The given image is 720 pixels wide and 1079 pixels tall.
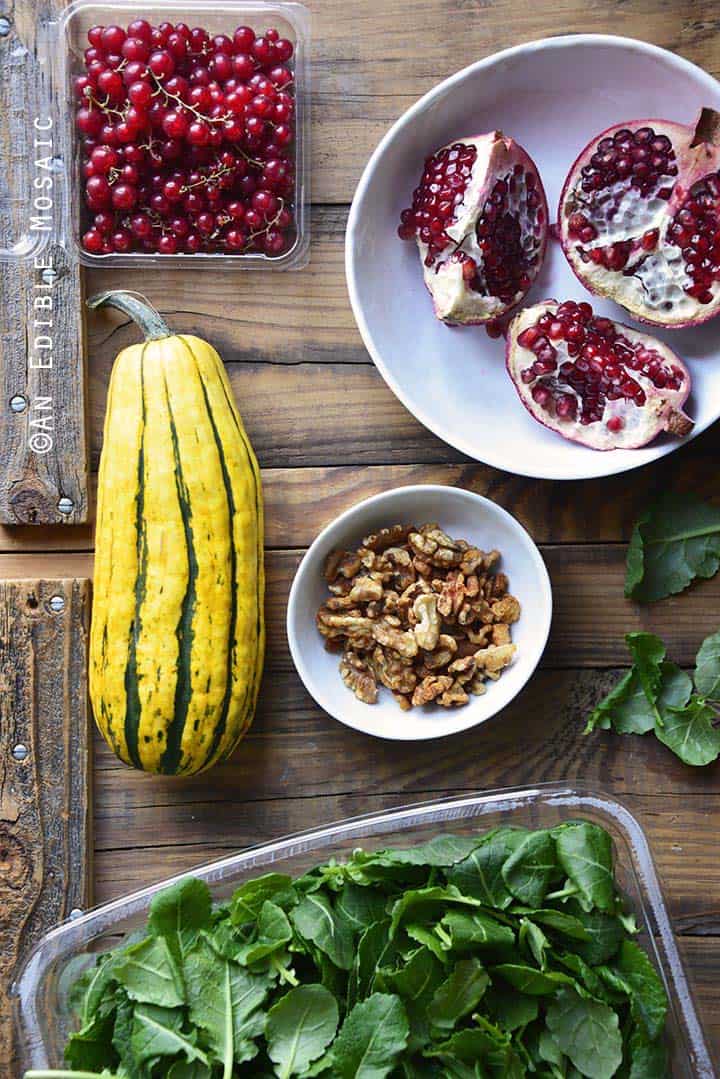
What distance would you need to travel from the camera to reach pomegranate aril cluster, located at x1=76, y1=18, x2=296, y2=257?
1110 mm

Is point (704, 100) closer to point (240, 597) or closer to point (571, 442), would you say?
point (571, 442)

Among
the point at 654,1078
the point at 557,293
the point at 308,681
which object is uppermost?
the point at 557,293

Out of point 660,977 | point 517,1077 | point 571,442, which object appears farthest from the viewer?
point 571,442

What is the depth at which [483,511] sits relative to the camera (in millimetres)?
1194

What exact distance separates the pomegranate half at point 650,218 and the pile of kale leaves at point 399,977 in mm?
553

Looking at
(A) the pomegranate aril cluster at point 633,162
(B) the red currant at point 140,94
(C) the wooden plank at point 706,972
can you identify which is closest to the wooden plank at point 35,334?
(B) the red currant at point 140,94

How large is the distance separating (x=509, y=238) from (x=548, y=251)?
0.27 feet

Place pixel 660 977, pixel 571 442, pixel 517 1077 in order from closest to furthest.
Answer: pixel 517 1077, pixel 660 977, pixel 571 442

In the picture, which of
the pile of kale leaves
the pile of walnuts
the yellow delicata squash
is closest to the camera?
the pile of kale leaves

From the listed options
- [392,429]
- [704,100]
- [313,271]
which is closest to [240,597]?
[392,429]

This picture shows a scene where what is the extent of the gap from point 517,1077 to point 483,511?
0.56 m

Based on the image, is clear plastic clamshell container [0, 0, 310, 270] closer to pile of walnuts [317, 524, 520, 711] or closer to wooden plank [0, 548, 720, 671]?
pile of walnuts [317, 524, 520, 711]

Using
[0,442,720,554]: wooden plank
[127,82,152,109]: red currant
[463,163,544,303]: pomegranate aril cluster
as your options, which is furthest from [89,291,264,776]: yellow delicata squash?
[463,163,544,303]: pomegranate aril cluster

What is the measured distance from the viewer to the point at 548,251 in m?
1.20
